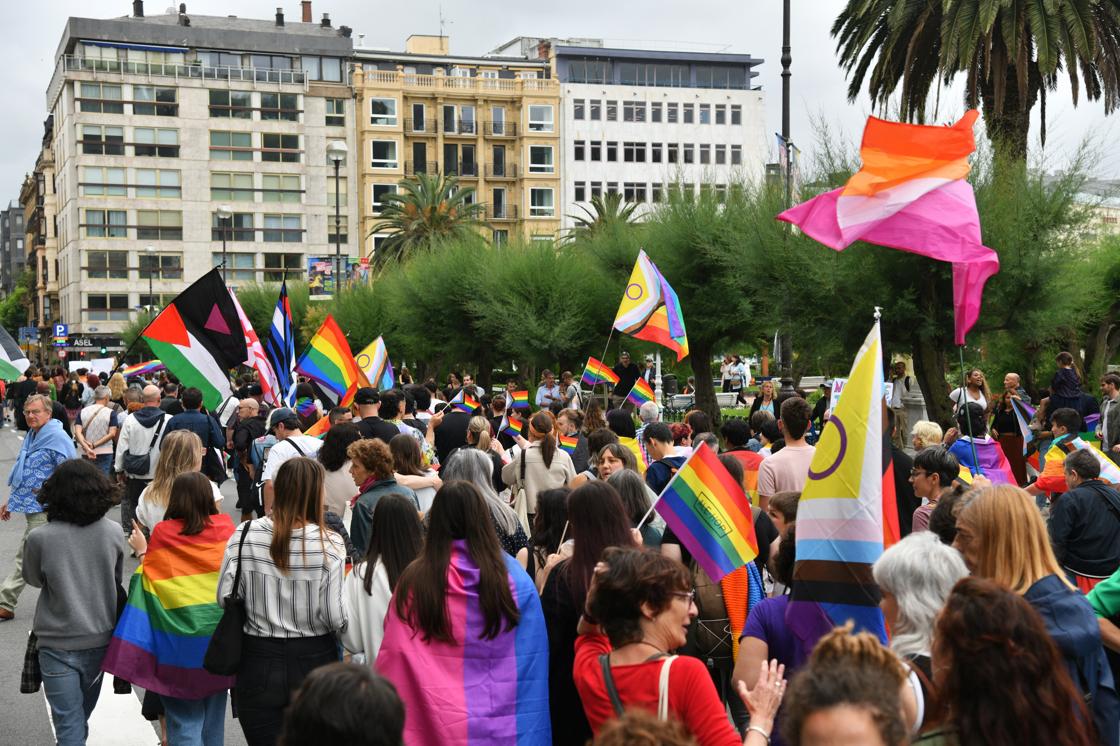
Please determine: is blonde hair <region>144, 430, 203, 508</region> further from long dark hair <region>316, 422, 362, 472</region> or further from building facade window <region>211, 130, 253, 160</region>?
building facade window <region>211, 130, 253, 160</region>

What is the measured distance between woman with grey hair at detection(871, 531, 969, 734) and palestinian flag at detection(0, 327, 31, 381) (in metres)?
12.2

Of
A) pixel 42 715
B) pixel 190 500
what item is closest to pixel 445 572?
pixel 190 500

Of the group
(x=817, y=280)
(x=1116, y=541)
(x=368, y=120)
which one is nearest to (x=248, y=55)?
(x=368, y=120)

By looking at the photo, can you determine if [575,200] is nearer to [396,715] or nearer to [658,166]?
[658,166]

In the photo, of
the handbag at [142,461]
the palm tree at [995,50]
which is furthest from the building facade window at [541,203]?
the handbag at [142,461]

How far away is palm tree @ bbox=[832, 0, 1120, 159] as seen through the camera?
21000mm

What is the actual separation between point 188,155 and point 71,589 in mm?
77003

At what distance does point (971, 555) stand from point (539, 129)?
76817 mm

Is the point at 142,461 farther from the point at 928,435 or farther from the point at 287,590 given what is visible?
the point at 928,435

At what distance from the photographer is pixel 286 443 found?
8977 millimetres

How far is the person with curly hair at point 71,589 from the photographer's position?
5.77 m

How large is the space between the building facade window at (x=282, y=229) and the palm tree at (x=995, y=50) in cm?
6076

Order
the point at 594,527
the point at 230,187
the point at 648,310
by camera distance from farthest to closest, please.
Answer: the point at 230,187 → the point at 648,310 → the point at 594,527

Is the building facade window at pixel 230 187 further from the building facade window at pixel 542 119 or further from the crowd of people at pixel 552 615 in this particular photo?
the crowd of people at pixel 552 615
